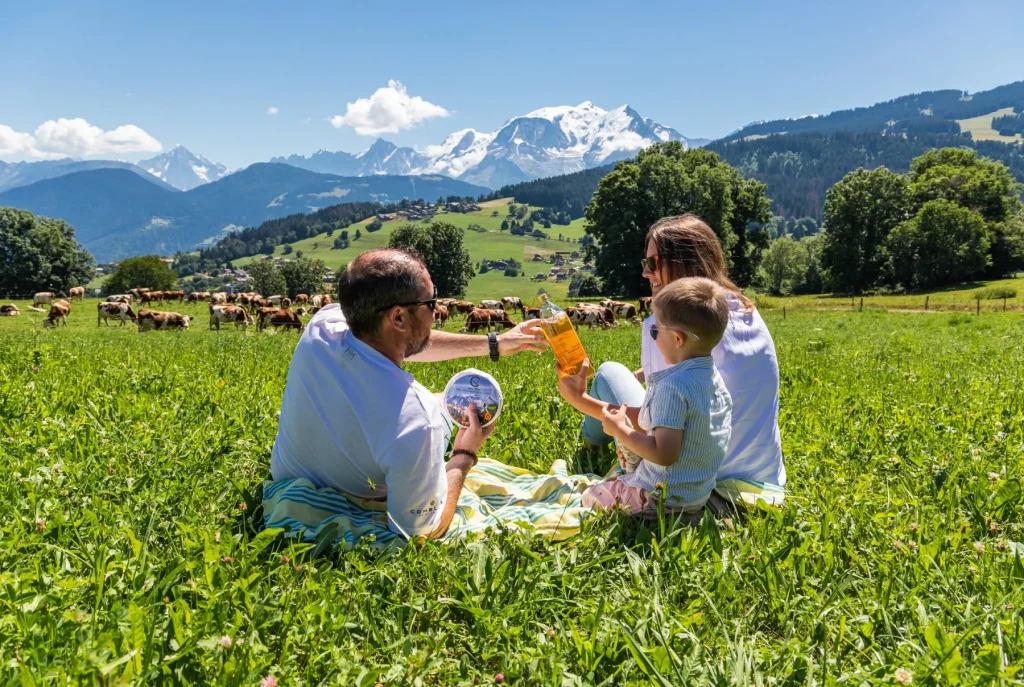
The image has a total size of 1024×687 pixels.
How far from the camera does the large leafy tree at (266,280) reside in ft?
328

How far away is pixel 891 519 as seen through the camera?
3.96 meters

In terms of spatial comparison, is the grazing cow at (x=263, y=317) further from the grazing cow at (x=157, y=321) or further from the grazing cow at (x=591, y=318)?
the grazing cow at (x=591, y=318)

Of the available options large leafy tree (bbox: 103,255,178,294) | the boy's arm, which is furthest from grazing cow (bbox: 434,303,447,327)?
large leafy tree (bbox: 103,255,178,294)

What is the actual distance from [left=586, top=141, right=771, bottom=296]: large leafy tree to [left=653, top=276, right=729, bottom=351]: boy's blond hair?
59862mm

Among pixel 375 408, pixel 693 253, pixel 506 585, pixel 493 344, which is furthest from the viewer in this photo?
pixel 493 344

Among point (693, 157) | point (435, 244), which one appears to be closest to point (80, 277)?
point (435, 244)

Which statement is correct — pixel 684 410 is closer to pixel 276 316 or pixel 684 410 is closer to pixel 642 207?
pixel 276 316

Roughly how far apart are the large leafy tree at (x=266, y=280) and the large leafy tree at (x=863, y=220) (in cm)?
7772

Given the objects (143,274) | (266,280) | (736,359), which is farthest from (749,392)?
(266,280)

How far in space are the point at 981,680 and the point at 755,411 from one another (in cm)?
210

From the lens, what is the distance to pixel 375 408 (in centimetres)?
345

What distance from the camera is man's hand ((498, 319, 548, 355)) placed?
18.0 feet

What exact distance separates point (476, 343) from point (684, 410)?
237 cm

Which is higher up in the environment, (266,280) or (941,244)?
(266,280)
